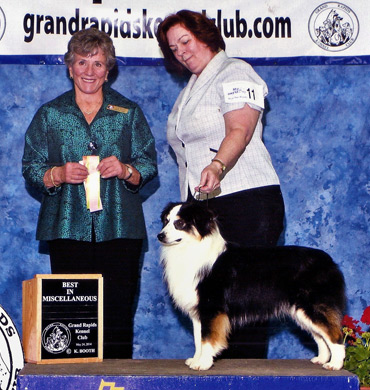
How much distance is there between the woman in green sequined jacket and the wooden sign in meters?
0.30

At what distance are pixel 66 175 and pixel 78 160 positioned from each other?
169mm

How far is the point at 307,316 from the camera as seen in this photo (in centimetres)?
258

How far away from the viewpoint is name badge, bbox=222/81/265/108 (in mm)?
2797

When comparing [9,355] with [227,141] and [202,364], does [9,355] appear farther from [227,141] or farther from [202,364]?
[227,141]

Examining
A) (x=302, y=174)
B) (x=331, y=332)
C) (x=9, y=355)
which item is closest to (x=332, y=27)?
(x=302, y=174)

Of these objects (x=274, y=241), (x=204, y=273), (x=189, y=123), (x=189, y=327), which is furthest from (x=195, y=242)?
(x=189, y=327)

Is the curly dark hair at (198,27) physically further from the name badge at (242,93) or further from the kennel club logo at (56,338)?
the kennel club logo at (56,338)

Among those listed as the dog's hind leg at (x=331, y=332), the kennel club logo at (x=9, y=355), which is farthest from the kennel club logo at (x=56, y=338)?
the dog's hind leg at (x=331, y=332)

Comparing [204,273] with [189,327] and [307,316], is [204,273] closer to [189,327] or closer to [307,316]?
[307,316]

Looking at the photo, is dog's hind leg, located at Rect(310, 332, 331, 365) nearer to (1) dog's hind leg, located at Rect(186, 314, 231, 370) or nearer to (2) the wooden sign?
(1) dog's hind leg, located at Rect(186, 314, 231, 370)

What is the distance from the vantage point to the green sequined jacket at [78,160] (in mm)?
3020

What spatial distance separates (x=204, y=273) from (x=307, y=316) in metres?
0.44

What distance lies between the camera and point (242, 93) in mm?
2799

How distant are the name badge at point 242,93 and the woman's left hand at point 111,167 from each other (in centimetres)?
56
